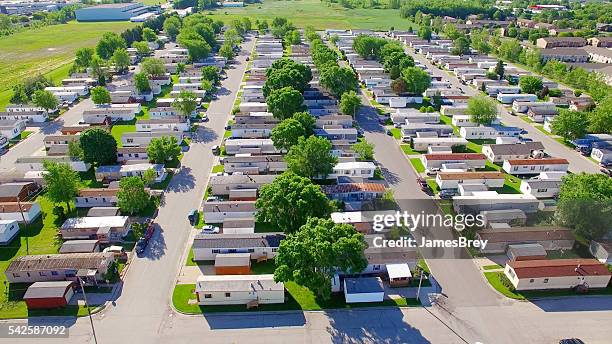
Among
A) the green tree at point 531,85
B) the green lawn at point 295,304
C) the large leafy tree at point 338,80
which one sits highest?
the large leafy tree at point 338,80

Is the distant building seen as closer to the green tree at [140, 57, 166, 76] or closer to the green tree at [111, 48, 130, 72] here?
the green tree at [111, 48, 130, 72]

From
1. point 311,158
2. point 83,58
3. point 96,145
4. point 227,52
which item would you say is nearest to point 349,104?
point 311,158

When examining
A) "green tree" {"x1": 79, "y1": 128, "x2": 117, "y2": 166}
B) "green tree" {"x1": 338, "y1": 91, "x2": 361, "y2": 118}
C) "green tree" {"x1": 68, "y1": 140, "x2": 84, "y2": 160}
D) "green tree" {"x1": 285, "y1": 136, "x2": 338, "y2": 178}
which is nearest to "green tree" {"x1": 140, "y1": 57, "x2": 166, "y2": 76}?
"green tree" {"x1": 68, "y1": 140, "x2": 84, "y2": 160}

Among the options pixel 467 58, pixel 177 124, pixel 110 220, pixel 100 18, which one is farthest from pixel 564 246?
pixel 100 18

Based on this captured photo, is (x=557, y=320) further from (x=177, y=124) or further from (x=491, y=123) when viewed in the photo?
(x=177, y=124)

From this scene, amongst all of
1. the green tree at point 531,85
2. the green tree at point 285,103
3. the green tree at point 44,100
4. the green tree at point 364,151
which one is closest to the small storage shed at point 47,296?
the green tree at point 364,151

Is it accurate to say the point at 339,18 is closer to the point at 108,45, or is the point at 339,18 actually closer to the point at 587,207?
the point at 108,45

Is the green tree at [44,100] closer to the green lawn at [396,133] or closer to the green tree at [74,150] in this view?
the green tree at [74,150]
